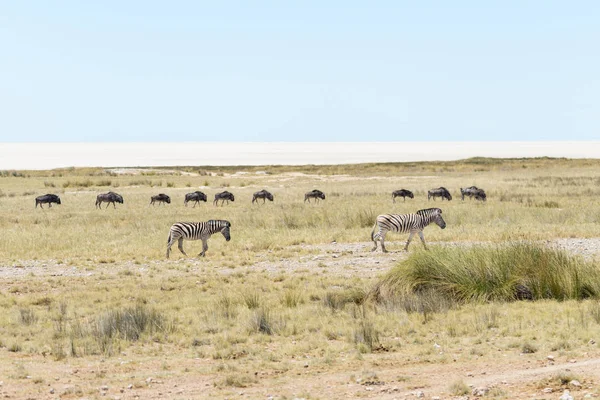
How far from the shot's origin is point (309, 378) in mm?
10398

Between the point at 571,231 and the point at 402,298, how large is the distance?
13647 millimetres

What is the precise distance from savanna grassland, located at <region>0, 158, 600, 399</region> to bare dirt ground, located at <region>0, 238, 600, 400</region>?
0.12ft

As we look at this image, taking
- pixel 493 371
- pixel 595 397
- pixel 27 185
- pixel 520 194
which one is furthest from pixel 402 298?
pixel 27 185

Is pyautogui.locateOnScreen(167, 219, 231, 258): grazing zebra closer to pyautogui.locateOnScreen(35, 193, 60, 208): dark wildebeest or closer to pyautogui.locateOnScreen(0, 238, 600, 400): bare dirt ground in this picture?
pyautogui.locateOnScreen(0, 238, 600, 400): bare dirt ground

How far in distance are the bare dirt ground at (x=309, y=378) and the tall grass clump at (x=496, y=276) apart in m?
4.05

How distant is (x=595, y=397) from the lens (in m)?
8.45

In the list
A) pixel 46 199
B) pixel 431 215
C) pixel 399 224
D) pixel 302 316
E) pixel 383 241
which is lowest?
pixel 302 316

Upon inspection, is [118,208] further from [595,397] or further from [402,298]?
[595,397]

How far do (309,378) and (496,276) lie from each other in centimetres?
657

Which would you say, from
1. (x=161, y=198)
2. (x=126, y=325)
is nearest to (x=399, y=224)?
(x=126, y=325)

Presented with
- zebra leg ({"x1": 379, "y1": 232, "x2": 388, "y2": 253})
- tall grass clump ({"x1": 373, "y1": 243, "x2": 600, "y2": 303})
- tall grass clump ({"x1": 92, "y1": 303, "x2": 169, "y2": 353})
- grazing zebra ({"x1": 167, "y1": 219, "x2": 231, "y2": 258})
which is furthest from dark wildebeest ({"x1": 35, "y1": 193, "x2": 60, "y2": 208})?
tall grass clump ({"x1": 373, "y1": 243, "x2": 600, "y2": 303})

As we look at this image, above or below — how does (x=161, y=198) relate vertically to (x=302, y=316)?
above

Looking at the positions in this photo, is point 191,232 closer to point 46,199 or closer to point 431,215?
point 431,215

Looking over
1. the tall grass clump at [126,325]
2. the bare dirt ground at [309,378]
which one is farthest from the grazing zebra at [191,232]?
the bare dirt ground at [309,378]
